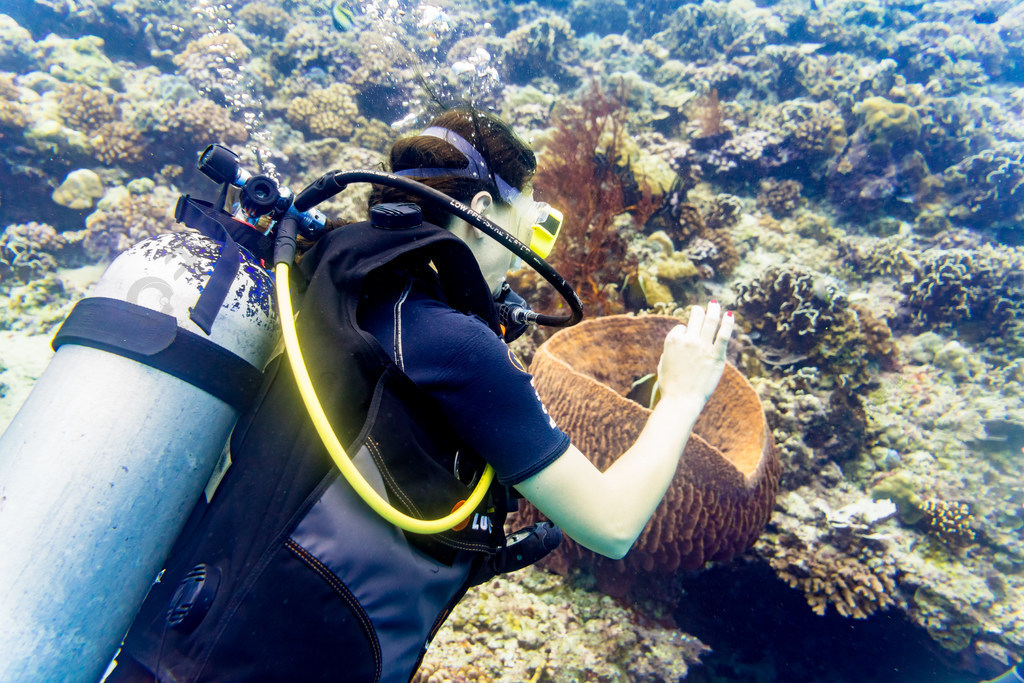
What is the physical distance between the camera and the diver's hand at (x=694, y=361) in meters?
1.46

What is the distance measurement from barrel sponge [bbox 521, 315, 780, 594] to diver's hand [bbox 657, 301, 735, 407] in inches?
29.2

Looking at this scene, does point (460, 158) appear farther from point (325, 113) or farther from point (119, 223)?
point (325, 113)

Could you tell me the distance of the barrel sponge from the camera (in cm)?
228

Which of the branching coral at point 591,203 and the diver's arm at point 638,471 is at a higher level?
the branching coral at point 591,203

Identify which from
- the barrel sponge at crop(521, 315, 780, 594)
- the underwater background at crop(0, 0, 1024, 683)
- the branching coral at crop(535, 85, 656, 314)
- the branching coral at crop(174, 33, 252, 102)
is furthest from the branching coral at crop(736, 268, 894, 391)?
the branching coral at crop(174, 33, 252, 102)

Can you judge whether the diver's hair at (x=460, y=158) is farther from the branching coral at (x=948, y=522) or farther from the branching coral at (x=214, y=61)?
the branching coral at (x=214, y=61)

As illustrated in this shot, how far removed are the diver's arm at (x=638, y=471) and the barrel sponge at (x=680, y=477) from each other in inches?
30.5

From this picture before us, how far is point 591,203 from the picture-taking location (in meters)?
5.27

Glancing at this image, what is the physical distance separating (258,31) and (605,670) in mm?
16361

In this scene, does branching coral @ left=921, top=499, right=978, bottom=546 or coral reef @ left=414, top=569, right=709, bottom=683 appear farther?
branching coral @ left=921, top=499, right=978, bottom=546

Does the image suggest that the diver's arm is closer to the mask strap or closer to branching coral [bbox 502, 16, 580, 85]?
the mask strap

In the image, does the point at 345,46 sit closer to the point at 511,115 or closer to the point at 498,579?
the point at 511,115

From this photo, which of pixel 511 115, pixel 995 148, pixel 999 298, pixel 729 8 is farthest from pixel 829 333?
pixel 729 8

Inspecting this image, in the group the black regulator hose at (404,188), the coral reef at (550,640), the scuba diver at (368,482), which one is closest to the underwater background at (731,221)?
the coral reef at (550,640)
